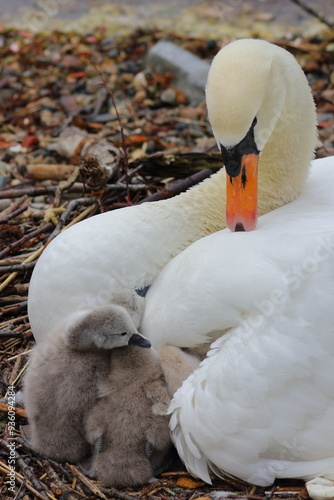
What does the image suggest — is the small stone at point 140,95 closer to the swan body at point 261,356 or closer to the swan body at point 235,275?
the swan body at point 235,275

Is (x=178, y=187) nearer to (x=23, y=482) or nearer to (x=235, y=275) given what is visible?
(x=235, y=275)

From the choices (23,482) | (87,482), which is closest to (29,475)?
(23,482)

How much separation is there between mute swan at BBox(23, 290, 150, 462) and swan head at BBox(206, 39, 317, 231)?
0.71 m

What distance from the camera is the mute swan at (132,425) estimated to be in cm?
337

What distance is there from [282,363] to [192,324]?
464 mm

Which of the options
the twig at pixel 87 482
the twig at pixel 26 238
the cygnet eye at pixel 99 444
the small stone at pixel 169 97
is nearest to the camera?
the twig at pixel 87 482

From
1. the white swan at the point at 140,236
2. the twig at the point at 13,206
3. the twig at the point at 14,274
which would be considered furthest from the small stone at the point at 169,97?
the white swan at the point at 140,236

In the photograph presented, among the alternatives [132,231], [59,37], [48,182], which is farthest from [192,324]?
[59,37]

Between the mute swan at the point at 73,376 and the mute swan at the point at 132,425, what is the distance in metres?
0.07

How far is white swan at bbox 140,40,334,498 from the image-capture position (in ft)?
9.80

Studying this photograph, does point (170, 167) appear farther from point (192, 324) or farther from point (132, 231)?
point (192, 324)

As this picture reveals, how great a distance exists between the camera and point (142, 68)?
912 centimetres

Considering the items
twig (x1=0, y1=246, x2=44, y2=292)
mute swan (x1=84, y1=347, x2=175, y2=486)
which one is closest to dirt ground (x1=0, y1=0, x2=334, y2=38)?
twig (x1=0, y1=246, x2=44, y2=292)

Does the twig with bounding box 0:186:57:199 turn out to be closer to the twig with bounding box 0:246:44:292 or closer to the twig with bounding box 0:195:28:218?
the twig with bounding box 0:195:28:218
